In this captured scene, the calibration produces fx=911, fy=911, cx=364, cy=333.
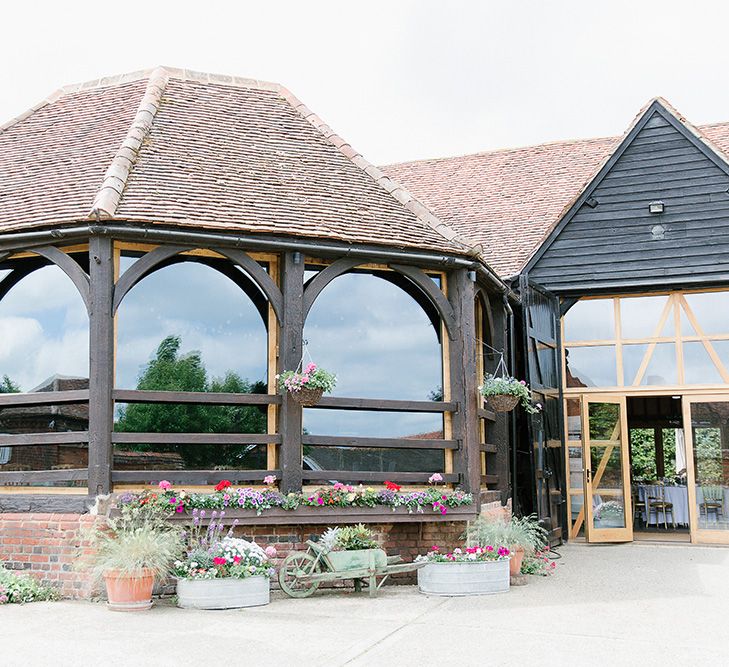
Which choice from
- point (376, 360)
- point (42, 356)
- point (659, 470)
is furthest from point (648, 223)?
point (42, 356)

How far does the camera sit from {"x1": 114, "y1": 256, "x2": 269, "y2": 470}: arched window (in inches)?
368

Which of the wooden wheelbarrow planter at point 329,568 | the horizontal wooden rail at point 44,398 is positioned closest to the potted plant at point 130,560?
the wooden wheelbarrow planter at point 329,568

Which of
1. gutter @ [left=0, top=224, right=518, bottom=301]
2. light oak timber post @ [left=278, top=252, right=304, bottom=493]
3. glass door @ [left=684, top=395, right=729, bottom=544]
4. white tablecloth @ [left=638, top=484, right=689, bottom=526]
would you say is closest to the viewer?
gutter @ [left=0, top=224, right=518, bottom=301]

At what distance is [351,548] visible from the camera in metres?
9.13

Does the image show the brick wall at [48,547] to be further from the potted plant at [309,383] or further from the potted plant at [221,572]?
the potted plant at [309,383]

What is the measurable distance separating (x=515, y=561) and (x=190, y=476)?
11.8 ft

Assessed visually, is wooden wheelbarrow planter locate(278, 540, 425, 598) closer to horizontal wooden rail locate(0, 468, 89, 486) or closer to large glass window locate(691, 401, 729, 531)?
horizontal wooden rail locate(0, 468, 89, 486)

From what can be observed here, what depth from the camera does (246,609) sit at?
8172 mm

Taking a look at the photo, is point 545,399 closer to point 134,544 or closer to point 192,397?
point 192,397

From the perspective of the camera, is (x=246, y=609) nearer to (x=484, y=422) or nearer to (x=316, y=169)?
(x=484, y=422)

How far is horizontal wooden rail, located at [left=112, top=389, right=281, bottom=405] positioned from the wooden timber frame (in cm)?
1

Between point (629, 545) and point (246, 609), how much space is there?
7394 millimetres

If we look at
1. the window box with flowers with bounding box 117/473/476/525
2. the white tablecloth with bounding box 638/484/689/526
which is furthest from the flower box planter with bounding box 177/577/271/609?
the white tablecloth with bounding box 638/484/689/526

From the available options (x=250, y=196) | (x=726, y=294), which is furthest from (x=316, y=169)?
(x=726, y=294)
